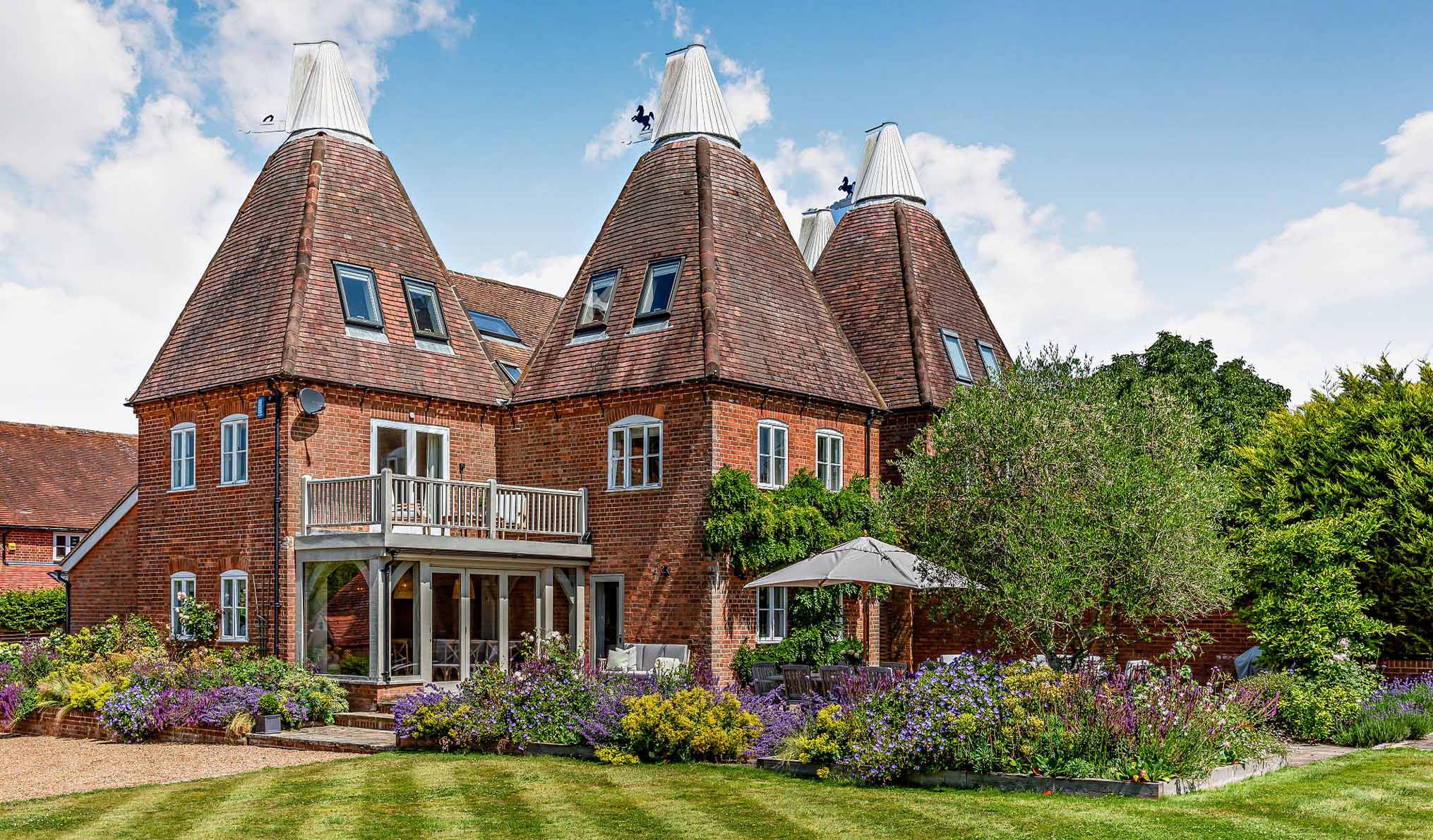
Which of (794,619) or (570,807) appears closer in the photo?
(570,807)

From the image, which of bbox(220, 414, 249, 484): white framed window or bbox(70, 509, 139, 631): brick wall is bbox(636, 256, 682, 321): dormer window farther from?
bbox(70, 509, 139, 631): brick wall

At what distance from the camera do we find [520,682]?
15664 mm

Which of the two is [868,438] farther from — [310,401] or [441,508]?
[310,401]

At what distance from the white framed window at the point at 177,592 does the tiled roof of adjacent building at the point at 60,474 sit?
16194 millimetres

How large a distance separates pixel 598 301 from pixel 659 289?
145 centimetres

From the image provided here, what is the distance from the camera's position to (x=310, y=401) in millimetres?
20422

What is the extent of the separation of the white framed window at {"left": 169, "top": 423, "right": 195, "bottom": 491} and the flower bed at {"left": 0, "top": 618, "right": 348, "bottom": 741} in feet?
8.97

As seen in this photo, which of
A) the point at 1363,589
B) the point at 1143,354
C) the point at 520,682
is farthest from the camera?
the point at 1143,354

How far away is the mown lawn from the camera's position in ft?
32.6

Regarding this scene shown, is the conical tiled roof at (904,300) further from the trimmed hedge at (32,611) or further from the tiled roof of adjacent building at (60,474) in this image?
the tiled roof of adjacent building at (60,474)

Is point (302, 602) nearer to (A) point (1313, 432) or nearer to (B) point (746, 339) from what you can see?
(B) point (746, 339)

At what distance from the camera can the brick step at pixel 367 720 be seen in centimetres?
1820

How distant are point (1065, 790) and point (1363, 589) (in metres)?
8.98

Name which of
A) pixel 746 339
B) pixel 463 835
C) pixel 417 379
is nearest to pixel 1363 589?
pixel 746 339
